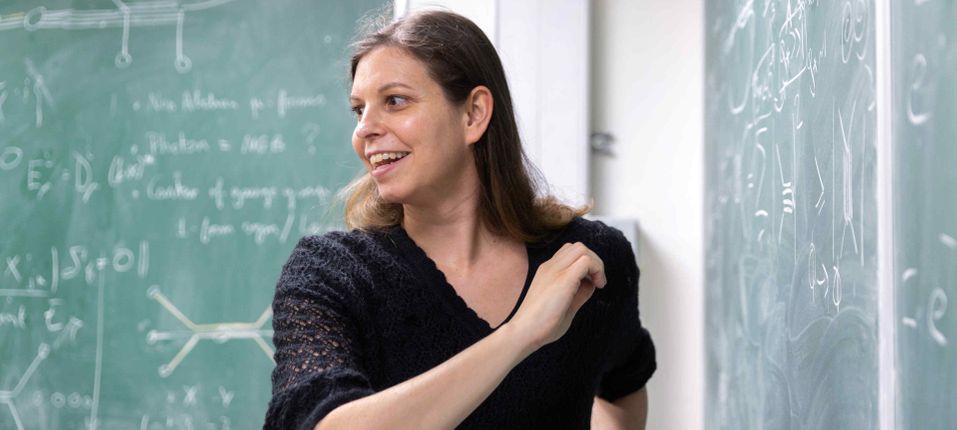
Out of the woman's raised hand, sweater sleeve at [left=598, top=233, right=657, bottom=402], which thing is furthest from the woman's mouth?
sweater sleeve at [left=598, top=233, right=657, bottom=402]

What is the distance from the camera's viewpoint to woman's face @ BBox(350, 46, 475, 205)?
1.37 metres

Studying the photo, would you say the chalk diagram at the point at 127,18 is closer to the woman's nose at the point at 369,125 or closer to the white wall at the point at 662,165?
the white wall at the point at 662,165

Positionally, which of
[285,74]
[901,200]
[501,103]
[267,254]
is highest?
[285,74]

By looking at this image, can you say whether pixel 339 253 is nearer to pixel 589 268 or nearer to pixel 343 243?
pixel 343 243

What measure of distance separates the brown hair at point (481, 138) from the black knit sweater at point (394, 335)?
0.05 metres

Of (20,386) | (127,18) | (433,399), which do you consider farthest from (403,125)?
(20,386)

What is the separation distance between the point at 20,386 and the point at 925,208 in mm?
2642

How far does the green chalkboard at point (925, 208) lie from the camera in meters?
0.85

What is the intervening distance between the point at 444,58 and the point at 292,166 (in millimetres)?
1413

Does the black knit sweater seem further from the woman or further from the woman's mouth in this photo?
the woman's mouth

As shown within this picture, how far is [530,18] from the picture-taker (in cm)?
257

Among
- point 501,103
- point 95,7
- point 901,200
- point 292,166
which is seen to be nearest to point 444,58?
point 501,103

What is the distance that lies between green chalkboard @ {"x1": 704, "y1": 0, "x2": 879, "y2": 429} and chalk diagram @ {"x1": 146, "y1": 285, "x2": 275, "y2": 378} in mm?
1192

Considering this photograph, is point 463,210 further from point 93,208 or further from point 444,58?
point 93,208
